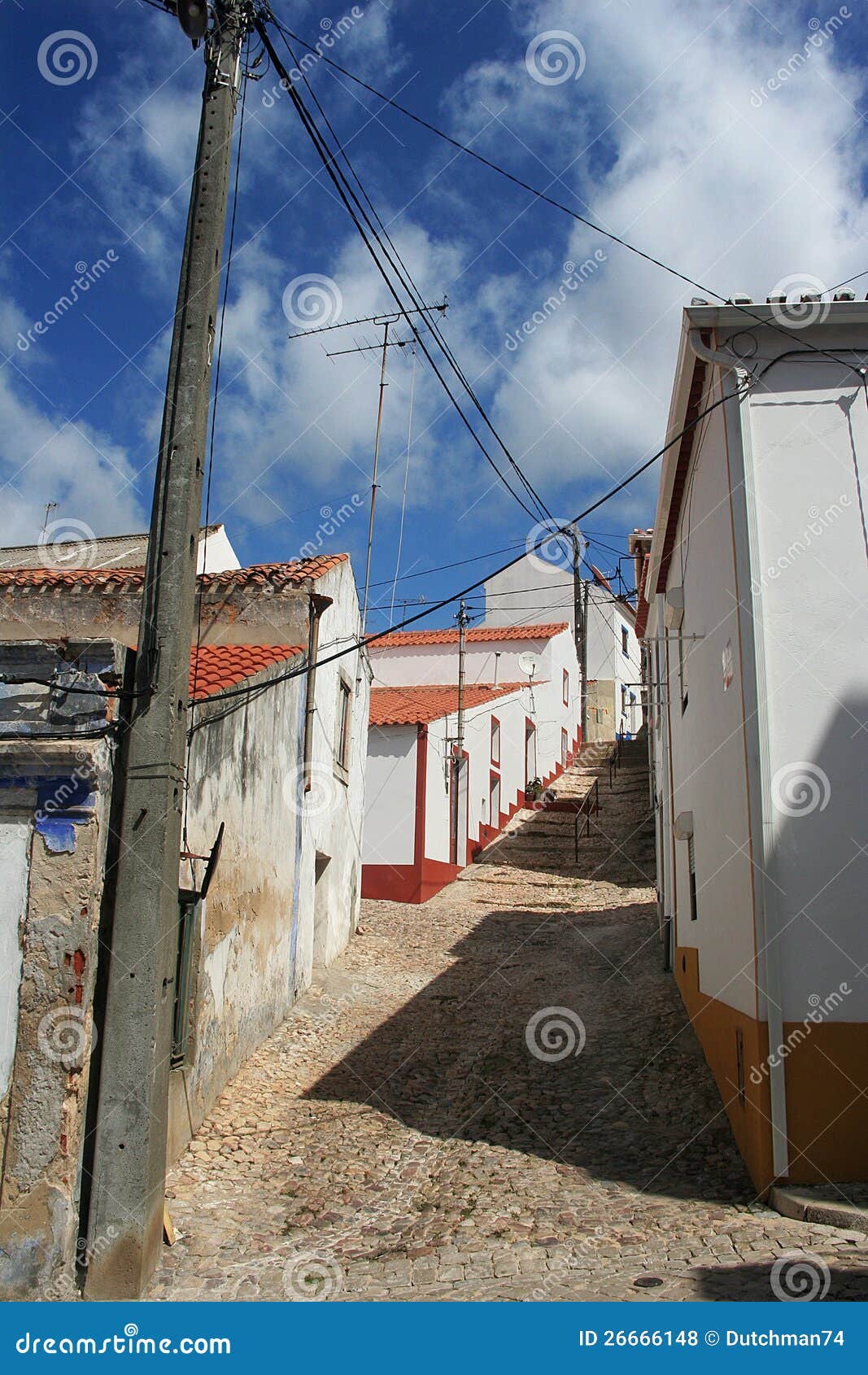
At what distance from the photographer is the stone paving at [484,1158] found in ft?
17.5

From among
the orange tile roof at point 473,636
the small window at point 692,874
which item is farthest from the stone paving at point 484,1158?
the orange tile roof at point 473,636

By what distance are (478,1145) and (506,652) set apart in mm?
22623

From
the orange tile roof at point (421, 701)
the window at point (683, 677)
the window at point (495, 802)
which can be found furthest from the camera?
the window at point (495, 802)

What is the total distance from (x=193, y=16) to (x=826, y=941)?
7182mm

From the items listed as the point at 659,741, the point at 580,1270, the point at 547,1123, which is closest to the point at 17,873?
the point at 580,1270

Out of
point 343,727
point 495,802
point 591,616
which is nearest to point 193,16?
point 343,727

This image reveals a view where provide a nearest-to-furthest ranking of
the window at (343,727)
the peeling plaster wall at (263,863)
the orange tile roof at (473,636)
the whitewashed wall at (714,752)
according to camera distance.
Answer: the whitewashed wall at (714,752), the peeling plaster wall at (263,863), the window at (343,727), the orange tile roof at (473,636)

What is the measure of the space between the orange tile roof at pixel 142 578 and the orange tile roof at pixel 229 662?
86 centimetres

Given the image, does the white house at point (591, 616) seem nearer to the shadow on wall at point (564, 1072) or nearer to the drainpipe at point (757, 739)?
the shadow on wall at point (564, 1072)

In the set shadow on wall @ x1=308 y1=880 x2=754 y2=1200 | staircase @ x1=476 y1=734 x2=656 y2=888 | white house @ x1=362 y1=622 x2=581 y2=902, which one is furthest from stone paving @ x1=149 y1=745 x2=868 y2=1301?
staircase @ x1=476 y1=734 x2=656 y2=888

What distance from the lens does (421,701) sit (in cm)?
2122

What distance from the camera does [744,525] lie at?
705cm

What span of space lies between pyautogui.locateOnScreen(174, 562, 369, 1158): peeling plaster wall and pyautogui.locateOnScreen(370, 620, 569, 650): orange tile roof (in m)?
14.9

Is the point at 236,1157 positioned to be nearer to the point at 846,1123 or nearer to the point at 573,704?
the point at 846,1123
